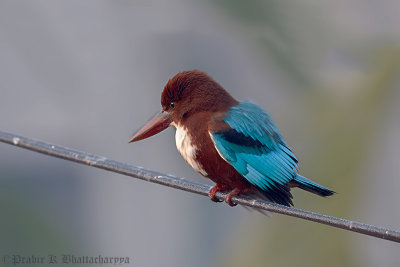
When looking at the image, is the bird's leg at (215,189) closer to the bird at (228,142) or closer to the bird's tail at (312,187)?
the bird at (228,142)

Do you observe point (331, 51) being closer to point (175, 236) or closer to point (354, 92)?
point (354, 92)

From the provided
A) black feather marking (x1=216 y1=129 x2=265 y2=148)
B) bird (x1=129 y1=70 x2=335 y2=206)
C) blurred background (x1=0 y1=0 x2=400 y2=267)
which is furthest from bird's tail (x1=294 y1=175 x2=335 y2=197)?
blurred background (x1=0 y1=0 x2=400 y2=267)

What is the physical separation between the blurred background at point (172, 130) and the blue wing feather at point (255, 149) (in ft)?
7.54

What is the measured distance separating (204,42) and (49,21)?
1.80 m

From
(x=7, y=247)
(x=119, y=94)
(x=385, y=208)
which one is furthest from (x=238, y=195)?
(x=119, y=94)

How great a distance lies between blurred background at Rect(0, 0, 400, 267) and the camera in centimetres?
512

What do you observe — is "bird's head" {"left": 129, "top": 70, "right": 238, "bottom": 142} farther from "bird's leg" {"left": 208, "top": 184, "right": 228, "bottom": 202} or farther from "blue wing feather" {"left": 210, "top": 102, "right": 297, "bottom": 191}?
"bird's leg" {"left": 208, "top": 184, "right": 228, "bottom": 202}

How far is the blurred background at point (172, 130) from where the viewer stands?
16.8 feet

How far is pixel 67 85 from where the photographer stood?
7.05m

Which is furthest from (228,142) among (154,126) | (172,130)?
(172,130)

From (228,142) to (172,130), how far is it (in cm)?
372

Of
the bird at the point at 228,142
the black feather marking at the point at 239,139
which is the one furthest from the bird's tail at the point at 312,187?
the black feather marking at the point at 239,139

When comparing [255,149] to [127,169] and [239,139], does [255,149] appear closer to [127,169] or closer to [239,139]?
[239,139]

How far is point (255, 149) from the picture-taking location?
2.47 meters
